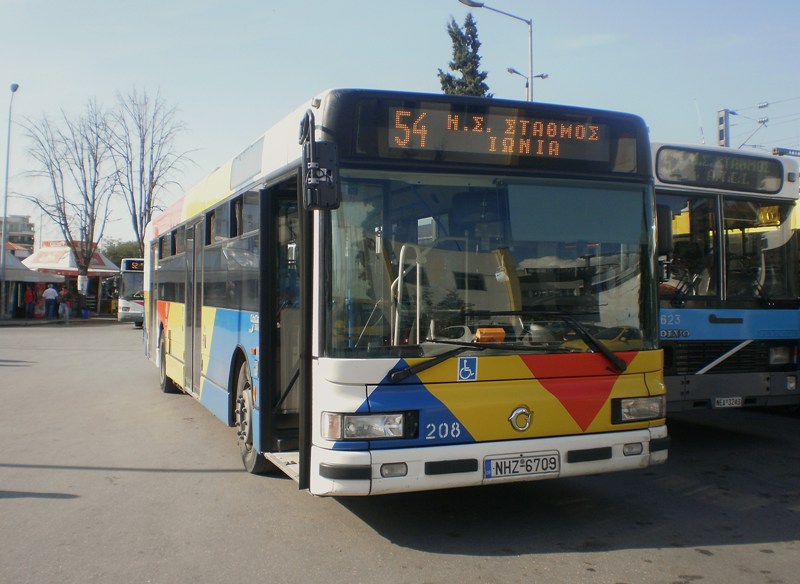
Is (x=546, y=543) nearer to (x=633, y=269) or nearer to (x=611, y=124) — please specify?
(x=633, y=269)

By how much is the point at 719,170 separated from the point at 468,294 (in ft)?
15.0

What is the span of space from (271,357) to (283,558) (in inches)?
67.3

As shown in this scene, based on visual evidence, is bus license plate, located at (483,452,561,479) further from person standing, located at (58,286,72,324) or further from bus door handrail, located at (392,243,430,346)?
person standing, located at (58,286,72,324)

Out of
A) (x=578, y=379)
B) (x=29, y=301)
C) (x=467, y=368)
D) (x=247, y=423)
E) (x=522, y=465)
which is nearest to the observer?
(x=467, y=368)

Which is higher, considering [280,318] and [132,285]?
[132,285]

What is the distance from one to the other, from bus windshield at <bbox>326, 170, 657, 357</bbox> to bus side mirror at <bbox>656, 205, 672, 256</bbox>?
1.25 ft

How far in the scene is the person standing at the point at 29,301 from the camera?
1639 inches

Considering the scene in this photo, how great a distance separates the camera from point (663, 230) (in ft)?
20.0

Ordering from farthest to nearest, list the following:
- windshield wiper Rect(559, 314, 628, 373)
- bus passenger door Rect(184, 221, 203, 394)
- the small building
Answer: the small building, bus passenger door Rect(184, 221, 203, 394), windshield wiper Rect(559, 314, 628, 373)

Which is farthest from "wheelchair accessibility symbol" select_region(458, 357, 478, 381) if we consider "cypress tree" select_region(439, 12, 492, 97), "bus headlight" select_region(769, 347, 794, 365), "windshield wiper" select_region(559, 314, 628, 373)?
"cypress tree" select_region(439, 12, 492, 97)

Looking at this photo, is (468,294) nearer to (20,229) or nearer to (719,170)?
(719,170)

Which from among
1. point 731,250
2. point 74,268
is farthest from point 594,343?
point 74,268

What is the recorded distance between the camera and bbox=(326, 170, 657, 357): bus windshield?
5.03 m

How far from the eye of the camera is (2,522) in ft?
19.5
